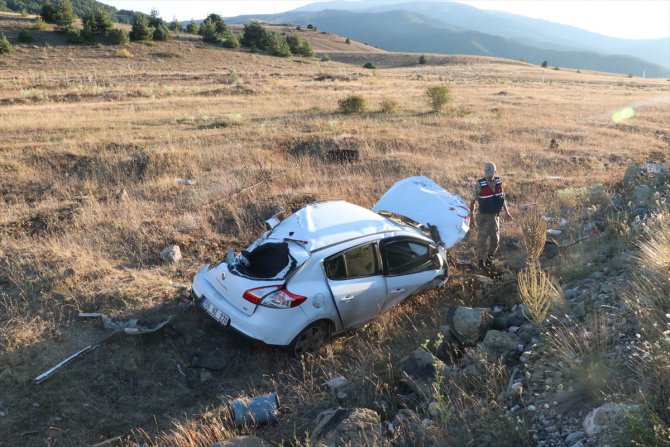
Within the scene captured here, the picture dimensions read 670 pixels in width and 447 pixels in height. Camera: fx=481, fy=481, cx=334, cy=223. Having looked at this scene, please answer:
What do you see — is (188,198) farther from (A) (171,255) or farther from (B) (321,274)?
(B) (321,274)

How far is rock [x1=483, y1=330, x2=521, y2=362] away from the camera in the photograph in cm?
484

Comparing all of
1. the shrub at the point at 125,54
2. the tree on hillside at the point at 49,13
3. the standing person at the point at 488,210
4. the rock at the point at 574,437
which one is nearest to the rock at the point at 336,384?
the rock at the point at 574,437

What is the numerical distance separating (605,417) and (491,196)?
4.68 m

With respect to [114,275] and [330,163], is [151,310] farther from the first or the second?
[330,163]

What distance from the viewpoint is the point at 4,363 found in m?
5.38

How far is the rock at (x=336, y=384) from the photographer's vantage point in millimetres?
4848

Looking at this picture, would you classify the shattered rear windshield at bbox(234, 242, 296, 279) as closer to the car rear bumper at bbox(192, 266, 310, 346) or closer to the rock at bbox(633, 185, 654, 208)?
the car rear bumper at bbox(192, 266, 310, 346)

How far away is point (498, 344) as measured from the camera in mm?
4938

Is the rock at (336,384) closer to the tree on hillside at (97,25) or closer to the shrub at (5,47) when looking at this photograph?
the shrub at (5,47)

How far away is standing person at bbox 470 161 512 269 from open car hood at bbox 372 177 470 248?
0.31 meters

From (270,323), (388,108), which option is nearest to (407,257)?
(270,323)

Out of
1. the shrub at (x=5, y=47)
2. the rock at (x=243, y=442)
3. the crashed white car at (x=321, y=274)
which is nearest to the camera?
the rock at (x=243, y=442)

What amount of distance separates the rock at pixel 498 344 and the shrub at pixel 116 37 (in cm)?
4779

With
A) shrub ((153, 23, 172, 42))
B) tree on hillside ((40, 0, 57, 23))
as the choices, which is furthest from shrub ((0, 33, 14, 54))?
shrub ((153, 23, 172, 42))
